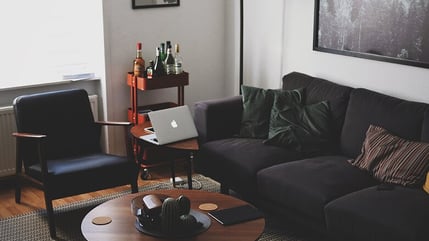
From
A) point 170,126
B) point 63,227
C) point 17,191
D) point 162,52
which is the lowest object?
point 63,227

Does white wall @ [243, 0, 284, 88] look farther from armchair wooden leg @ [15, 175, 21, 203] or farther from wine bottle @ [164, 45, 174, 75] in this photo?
armchair wooden leg @ [15, 175, 21, 203]

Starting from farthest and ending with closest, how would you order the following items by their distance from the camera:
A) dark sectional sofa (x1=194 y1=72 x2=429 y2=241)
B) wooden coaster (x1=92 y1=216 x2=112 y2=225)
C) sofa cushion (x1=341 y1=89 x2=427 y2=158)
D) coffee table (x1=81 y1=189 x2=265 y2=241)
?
sofa cushion (x1=341 y1=89 x2=427 y2=158) < dark sectional sofa (x1=194 y1=72 x2=429 y2=241) < wooden coaster (x1=92 y1=216 x2=112 y2=225) < coffee table (x1=81 y1=189 x2=265 y2=241)

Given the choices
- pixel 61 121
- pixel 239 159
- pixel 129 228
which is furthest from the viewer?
pixel 61 121

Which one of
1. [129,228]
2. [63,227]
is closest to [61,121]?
[63,227]

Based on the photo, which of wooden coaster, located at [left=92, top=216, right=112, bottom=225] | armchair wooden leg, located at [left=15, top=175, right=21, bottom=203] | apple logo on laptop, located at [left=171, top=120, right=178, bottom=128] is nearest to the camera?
wooden coaster, located at [left=92, top=216, right=112, bottom=225]

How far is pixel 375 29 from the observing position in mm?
4004

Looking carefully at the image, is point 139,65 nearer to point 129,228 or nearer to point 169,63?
point 169,63

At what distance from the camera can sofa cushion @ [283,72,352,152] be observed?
4.04 metres

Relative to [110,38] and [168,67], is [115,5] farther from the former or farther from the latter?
[168,67]

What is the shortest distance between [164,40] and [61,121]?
1196mm

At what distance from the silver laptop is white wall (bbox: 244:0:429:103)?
1.04 m

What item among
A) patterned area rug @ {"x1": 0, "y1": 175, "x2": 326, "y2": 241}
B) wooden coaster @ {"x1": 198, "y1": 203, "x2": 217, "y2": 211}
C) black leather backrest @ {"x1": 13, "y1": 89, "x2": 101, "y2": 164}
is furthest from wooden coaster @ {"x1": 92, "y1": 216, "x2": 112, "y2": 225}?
black leather backrest @ {"x1": 13, "y1": 89, "x2": 101, "y2": 164}

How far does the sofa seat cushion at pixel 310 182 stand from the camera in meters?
3.35

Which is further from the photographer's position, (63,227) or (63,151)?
(63,151)
